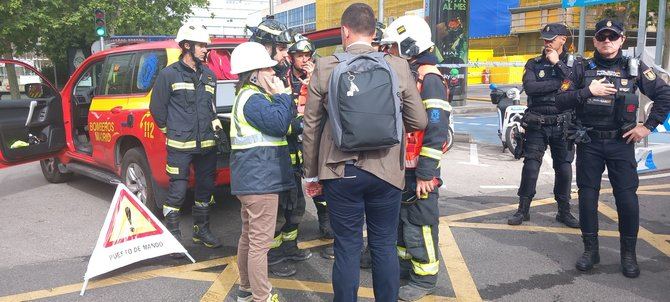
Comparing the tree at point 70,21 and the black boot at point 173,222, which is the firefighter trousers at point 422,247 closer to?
the black boot at point 173,222

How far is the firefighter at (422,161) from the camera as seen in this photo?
10.7 ft

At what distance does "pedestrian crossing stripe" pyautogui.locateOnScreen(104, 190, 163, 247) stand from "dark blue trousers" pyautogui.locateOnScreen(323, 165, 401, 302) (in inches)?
75.3

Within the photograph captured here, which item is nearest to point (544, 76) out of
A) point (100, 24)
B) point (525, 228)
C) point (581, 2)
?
point (525, 228)

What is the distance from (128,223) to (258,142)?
1.50 meters

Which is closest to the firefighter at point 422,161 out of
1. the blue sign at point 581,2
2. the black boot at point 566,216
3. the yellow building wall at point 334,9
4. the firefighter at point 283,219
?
the firefighter at point 283,219

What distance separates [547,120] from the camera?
193 inches

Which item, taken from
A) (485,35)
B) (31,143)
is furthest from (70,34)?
(485,35)

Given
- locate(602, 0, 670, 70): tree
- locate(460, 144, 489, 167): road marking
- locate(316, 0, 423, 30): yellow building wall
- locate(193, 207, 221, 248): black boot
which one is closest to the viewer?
locate(193, 207, 221, 248): black boot

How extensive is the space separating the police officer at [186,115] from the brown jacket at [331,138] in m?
1.82

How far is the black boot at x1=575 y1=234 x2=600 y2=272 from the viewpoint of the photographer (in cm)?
404

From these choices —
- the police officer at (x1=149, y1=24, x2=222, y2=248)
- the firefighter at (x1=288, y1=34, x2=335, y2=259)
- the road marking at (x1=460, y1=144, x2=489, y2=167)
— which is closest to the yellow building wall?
the road marking at (x1=460, y1=144, x2=489, y2=167)

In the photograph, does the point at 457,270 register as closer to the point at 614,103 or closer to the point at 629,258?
the point at 629,258

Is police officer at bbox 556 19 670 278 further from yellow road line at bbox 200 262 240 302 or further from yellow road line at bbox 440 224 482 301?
yellow road line at bbox 200 262 240 302

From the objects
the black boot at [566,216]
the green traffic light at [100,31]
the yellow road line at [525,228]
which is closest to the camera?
the yellow road line at [525,228]
